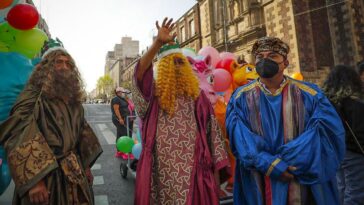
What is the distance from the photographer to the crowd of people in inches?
67.1

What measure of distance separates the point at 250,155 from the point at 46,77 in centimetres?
162

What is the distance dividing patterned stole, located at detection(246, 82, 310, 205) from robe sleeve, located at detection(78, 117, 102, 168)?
1.28 meters

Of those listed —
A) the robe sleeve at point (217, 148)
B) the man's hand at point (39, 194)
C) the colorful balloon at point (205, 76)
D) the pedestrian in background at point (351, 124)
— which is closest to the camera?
the man's hand at point (39, 194)

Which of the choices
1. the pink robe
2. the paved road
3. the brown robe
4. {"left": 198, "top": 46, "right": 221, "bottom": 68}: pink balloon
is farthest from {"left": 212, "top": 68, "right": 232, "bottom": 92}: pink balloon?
the brown robe

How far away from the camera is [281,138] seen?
5.98 ft

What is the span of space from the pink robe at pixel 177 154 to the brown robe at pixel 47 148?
47cm

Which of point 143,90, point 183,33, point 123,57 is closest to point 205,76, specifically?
→ point 143,90

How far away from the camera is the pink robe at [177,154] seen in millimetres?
1943

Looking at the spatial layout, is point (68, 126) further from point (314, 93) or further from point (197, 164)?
point (314, 93)

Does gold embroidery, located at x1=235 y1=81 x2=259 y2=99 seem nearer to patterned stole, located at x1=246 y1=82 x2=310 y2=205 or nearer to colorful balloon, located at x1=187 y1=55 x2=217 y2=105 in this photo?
patterned stole, located at x1=246 y1=82 x2=310 y2=205

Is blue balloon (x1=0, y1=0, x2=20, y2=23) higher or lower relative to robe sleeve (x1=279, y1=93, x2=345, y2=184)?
higher

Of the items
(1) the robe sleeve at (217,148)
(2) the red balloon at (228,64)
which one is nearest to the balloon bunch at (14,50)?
(1) the robe sleeve at (217,148)

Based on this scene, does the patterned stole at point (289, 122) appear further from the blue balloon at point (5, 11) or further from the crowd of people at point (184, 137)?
the blue balloon at point (5, 11)

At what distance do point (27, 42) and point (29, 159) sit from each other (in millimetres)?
1836
